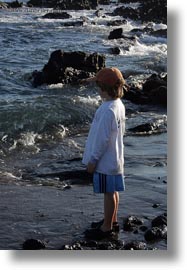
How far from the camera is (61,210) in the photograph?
20.3 ft

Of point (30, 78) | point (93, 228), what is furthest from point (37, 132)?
point (30, 78)

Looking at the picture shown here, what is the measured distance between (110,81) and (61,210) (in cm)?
167

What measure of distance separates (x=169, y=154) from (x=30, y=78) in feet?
35.7

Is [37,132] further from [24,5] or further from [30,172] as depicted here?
[24,5]

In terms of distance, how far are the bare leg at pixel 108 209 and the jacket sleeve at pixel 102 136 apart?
450 millimetres

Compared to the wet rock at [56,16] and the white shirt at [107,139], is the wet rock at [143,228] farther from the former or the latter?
the wet rock at [56,16]

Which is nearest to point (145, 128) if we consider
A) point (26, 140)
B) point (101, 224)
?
point (26, 140)

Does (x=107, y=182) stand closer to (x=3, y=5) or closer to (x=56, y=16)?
(x=56, y=16)

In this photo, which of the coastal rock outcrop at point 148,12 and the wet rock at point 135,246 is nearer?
the wet rock at point 135,246

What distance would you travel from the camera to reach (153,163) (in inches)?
313

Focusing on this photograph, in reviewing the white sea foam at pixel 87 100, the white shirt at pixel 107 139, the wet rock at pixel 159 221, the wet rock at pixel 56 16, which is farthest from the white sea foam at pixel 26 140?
the wet rock at pixel 56 16

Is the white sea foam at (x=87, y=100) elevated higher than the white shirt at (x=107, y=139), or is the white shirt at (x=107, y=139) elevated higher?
the white shirt at (x=107, y=139)

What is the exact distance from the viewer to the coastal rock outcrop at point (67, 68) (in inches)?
573

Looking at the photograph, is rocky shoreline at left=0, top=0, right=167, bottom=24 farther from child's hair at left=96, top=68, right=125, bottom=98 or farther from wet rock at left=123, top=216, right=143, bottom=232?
child's hair at left=96, top=68, right=125, bottom=98
